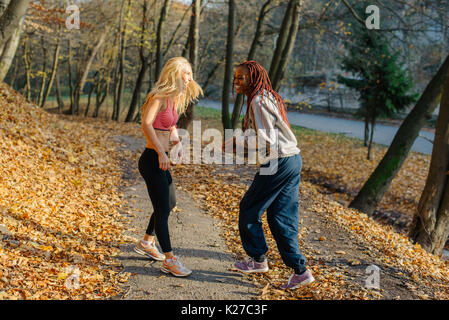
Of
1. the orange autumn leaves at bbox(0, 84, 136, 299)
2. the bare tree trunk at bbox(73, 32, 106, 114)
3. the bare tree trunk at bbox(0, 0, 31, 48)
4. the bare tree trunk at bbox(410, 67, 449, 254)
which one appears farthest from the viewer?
the bare tree trunk at bbox(73, 32, 106, 114)

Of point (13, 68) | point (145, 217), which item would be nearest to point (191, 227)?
point (145, 217)

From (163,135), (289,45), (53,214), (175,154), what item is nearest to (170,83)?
(163,135)

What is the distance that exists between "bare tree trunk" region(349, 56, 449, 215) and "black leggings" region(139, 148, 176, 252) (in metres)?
6.28

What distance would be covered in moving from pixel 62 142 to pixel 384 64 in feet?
49.8

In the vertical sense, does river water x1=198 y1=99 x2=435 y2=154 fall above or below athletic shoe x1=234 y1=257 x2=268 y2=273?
above

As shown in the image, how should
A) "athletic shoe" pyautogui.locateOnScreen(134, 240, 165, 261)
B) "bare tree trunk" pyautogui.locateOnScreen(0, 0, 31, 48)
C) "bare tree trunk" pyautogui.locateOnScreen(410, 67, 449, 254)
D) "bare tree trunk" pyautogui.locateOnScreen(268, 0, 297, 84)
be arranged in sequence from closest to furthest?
"athletic shoe" pyautogui.locateOnScreen(134, 240, 165, 261)
"bare tree trunk" pyautogui.locateOnScreen(410, 67, 449, 254)
"bare tree trunk" pyautogui.locateOnScreen(0, 0, 31, 48)
"bare tree trunk" pyautogui.locateOnScreen(268, 0, 297, 84)

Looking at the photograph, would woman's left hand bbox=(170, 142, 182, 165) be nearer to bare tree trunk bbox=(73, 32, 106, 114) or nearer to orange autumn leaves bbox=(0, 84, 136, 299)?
orange autumn leaves bbox=(0, 84, 136, 299)

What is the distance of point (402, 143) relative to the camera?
902cm

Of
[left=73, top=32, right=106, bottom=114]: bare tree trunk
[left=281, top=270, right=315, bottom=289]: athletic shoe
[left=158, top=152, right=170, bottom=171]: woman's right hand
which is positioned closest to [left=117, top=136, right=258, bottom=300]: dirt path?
[left=281, top=270, right=315, bottom=289]: athletic shoe

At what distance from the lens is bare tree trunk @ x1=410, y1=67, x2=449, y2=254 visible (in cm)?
761

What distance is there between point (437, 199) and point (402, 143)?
1.75 meters

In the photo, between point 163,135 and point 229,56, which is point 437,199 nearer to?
point 163,135

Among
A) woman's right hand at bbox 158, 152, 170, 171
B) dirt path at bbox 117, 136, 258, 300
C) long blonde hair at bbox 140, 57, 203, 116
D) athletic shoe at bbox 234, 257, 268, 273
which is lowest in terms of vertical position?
dirt path at bbox 117, 136, 258, 300

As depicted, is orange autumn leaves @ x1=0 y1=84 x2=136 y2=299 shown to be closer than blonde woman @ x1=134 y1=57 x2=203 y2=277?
Yes
